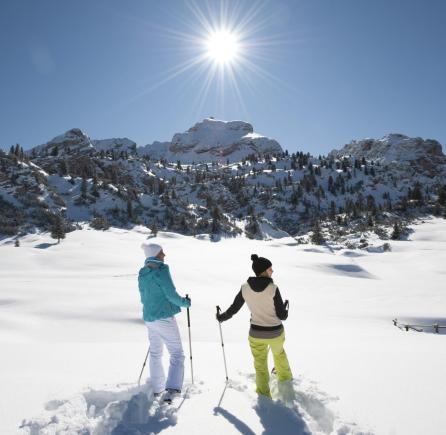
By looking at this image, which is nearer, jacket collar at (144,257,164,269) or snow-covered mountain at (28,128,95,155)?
jacket collar at (144,257,164,269)

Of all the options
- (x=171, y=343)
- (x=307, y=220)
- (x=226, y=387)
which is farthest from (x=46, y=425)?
(x=307, y=220)

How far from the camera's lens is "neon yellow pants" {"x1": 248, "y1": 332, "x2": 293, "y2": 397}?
524 cm

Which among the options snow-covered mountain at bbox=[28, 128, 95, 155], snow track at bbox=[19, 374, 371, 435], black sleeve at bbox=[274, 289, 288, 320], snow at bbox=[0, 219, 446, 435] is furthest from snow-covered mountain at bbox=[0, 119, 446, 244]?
black sleeve at bbox=[274, 289, 288, 320]

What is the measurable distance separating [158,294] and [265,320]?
5.72ft

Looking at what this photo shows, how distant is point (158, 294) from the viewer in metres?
5.27

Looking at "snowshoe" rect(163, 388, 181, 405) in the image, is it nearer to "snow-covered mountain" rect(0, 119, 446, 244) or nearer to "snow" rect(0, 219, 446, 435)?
"snow" rect(0, 219, 446, 435)

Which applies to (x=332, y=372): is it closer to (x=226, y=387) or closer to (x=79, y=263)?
(x=226, y=387)

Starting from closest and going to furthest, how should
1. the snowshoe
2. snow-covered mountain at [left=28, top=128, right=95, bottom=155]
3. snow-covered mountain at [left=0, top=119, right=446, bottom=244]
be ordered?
the snowshoe, snow-covered mountain at [left=0, top=119, right=446, bottom=244], snow-covered mountain at [left=28, top=128, right=95, bottom=155]

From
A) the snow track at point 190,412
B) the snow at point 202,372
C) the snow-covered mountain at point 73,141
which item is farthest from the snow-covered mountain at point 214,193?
the snow track at point 190,412

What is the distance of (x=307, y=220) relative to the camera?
383 feet

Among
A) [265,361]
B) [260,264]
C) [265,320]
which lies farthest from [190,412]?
[260,264]

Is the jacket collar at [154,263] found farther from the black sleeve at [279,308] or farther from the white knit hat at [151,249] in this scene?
the black sleeve at [279,308]

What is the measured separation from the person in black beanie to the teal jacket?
1123 millimetres

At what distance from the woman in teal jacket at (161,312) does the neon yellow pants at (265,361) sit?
1.21 metres
